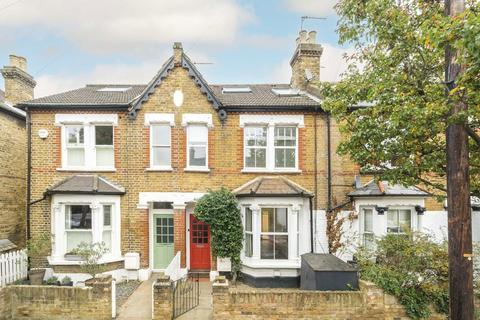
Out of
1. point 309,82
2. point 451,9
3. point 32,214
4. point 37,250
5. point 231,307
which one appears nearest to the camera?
point 451,9

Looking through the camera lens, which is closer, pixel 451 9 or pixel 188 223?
pixel 451 9

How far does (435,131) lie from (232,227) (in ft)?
23.7

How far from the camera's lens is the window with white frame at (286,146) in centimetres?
1197

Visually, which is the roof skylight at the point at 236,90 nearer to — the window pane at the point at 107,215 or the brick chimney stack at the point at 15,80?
the window pane at the point at 107,215

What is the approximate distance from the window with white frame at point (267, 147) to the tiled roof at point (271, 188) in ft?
2.04

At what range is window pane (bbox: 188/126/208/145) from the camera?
1184 centimetres

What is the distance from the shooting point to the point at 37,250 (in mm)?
10672

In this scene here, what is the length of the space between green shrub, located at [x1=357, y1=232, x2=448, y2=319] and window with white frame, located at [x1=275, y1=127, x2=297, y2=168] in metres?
4.93

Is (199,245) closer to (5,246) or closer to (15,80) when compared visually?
(5,246)

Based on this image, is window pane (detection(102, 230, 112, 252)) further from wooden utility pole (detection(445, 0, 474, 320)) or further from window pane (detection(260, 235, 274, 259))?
wooden utility pole (detection(445, 0, 474, 320))

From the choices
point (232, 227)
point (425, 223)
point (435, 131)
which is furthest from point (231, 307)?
point (425, 223)

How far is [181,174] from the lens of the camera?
1170cm

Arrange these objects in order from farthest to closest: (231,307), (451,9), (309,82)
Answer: (309,82) → (231,307) → (451,9)

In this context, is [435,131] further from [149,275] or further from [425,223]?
[149,275]
